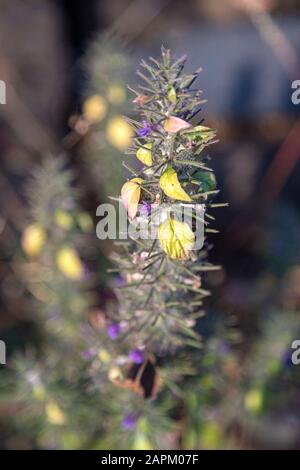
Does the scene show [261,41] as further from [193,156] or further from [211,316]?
[193,156]

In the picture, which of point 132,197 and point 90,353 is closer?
point 132,197

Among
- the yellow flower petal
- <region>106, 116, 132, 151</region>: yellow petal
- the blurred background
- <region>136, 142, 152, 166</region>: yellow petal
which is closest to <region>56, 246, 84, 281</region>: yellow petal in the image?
the blurred background

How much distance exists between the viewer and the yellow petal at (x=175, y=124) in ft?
2.12

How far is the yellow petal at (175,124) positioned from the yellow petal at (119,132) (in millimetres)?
630

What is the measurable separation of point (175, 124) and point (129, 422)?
55 centimetres

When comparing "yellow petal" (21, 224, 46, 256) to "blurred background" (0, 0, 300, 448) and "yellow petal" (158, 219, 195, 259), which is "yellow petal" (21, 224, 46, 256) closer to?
"blurred background" (0, 0, 300, 448)

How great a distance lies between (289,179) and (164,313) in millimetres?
1105

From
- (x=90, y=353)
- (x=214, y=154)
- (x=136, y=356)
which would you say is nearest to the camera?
(x=136, y=356)

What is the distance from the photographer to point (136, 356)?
3.03 feet

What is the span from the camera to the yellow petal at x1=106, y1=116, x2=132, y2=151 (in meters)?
1.29

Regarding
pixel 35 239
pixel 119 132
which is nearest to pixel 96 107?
pixel 119 132

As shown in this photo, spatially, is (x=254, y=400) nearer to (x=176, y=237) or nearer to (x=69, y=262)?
(x=69, y=262)

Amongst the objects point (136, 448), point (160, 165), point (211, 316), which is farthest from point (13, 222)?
point (160, 165)

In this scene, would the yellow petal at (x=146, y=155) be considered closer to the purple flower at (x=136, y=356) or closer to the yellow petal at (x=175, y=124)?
the yellow petal at (x=175, y=124)
